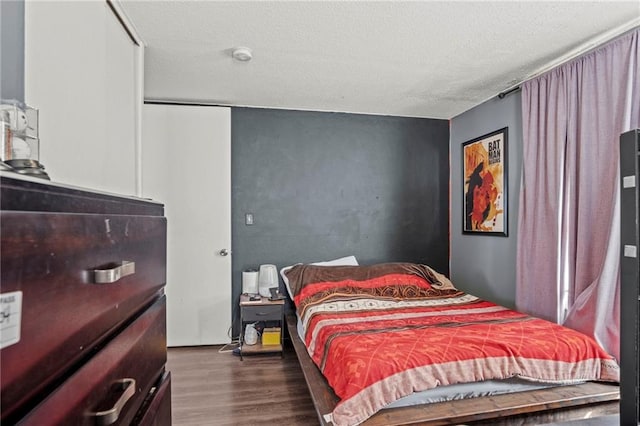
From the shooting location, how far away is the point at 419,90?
3.10m

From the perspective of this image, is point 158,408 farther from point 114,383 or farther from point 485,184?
point 485,184

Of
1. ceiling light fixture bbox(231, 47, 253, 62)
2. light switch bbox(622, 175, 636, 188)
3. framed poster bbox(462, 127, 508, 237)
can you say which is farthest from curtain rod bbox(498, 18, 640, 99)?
ceiling light fixture bbox(231, 47, 253, 62)

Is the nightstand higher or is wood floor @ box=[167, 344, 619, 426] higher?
the nightstand

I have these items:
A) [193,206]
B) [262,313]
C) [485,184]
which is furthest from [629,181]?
[193,206]

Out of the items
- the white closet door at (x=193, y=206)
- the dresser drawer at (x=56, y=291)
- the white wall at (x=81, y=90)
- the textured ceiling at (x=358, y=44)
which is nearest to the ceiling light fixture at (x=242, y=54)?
the textured ceiling at (x=358, y=44)

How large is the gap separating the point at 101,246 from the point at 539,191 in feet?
9.54

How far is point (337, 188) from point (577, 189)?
213 centimetres

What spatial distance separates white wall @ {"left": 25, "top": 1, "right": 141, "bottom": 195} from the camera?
1.09 metres

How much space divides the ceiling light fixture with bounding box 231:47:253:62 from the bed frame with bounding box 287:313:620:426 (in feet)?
7.27

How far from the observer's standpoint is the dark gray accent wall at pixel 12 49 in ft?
2.93

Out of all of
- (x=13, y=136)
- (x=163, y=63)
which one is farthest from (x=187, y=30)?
(x=13, y=136)

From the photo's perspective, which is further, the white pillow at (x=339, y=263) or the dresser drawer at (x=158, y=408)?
the white pillow at (x=339, y=263)

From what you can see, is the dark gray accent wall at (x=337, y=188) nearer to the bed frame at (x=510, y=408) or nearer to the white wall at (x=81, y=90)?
the white wall at (x=81, y=90)

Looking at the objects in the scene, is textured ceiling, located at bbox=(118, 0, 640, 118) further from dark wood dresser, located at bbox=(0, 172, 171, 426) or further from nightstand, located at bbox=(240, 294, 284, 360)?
nightstand, located at bbox=(240, 294, 284, 360)
